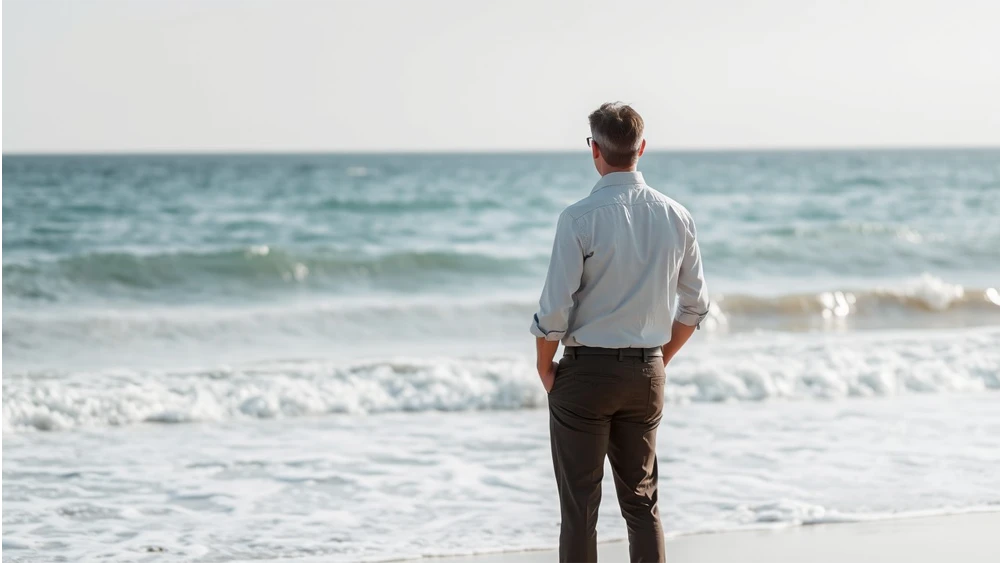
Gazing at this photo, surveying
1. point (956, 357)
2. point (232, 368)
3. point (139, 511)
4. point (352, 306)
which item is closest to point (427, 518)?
point (139, 511)

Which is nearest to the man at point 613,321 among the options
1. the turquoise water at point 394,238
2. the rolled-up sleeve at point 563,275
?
the rolled-up sleeve at point 563,275

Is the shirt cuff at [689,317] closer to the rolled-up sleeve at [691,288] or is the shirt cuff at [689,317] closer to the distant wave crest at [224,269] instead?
the rolled-up sleeve at [691,288]

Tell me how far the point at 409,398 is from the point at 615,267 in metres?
4.89

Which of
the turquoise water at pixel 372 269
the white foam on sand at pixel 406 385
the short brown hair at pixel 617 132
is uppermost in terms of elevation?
the short brown hair at pixel 617 132

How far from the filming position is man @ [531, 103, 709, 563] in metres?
2.79

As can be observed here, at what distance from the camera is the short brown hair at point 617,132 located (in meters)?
2.78

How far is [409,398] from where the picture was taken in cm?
750

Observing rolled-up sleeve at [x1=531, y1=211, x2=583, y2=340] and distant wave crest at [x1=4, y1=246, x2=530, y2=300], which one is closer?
rolled-up sleeve at [x1=531, y1=211, x2=583, y2=340]

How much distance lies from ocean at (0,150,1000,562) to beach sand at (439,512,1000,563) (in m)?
0.15

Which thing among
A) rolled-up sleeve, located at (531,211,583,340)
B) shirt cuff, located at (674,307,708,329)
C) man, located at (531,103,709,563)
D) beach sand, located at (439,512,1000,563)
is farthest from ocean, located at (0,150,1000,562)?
rolled-up sleeve, located at (531,211,583,340)

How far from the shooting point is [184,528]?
466 cm

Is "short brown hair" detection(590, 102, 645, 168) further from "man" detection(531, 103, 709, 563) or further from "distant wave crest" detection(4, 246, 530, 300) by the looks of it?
"distant wave crest" detection(4, 246, 530, 300)

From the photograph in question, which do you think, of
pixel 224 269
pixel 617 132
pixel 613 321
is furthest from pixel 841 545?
pixel 224 269

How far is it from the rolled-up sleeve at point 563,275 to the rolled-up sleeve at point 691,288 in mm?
361
